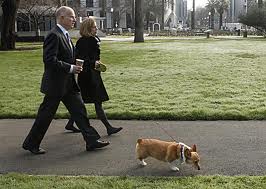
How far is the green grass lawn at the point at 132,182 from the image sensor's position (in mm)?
4875

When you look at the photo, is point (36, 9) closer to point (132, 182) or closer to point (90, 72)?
point (90, 72)

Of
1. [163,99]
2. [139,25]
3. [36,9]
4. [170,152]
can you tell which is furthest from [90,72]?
[36,9]

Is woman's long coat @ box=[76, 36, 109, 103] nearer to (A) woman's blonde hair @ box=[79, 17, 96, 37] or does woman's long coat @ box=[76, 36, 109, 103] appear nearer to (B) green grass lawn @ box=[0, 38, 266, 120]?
(A) woman's blonde hair @ box=[79, 17, 96, 37]

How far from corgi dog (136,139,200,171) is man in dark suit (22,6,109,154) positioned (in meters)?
0.95

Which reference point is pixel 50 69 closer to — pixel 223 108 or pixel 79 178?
pixel 79 178

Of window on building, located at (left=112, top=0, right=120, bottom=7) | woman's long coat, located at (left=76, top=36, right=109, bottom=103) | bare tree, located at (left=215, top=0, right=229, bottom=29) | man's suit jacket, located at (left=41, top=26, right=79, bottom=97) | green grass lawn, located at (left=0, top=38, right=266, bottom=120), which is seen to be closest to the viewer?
man's suit jacket, located at (left=41, top=26, right=79, bottom=97)

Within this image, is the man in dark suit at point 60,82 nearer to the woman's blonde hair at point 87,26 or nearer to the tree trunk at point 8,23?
the woman's blonde hair at point 87,26

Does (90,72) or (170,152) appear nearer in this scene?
(170,152)

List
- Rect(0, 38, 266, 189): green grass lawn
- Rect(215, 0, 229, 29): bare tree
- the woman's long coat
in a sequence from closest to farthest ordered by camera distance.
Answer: Rect(0, 38, 266, 189): green grass lawn
the woman's long coat
Rect(215, 0, 229, 29): bare tree

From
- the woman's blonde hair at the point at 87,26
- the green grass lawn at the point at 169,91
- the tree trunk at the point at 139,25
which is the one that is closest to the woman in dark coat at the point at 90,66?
the woman's blonde hair at the point at 87,26

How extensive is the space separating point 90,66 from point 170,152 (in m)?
2.16

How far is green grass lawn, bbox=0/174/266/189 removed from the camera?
4875mm

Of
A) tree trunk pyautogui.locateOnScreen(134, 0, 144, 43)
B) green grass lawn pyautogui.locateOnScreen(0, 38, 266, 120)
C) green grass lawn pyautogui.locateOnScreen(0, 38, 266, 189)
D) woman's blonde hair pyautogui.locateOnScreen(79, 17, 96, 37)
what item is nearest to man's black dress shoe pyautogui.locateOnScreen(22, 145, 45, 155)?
green grass lawn pyautogui.locateOnScreen(0, 38, 266, 189)

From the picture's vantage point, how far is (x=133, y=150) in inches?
253
